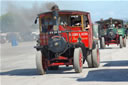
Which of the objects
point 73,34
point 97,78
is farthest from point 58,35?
point 97,78

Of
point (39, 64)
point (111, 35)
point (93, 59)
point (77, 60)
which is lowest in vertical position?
point (111, 35)

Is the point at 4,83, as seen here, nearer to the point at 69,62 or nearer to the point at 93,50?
the point at 69,62

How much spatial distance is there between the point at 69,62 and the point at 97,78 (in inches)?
101

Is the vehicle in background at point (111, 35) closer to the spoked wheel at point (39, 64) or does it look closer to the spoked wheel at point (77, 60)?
the spoked wheel at point (77, 60)

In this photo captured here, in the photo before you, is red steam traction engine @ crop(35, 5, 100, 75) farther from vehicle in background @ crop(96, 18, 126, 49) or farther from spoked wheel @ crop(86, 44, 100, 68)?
vehicle in background @ crop(96, 18, 126, 49)

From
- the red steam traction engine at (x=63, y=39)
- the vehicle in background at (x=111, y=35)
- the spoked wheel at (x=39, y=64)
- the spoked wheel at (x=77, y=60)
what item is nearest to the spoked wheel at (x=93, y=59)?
the red steam traction engine at (x=63, y=39)

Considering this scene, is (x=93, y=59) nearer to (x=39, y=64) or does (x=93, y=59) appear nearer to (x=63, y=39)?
(x=63, y=39)

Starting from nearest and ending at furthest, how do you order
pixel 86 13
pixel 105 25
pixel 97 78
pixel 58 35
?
pixel 97 78, pixel 58 35, pixel 86 13, pixel 105 25

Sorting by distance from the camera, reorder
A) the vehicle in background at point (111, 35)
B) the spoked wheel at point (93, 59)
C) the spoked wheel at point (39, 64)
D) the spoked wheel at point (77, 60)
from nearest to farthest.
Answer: the spoked wheel at point (77, 60) → the spoked wheel at point (39, 64) → the spoked wheel at point (93, 59) → the vehicle in background at point (111, 35)

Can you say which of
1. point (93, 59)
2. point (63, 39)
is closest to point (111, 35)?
point (93, 59)

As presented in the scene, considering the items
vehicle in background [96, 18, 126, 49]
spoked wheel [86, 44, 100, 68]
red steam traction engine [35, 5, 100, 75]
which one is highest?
red steam traction engine [35, 5, 100, 75]

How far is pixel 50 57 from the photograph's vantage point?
14289 millimetres

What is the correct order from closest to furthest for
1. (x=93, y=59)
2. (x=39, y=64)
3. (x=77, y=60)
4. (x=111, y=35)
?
1. (x=77, y=60)
2. (x=39, y=64)
3. (x=93, y=59)
4. (x=111, y=35)

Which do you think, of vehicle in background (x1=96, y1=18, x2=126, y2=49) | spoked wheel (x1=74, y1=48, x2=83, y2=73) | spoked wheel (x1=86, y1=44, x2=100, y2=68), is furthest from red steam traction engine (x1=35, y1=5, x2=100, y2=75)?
vehicle in background (x1=96, y1=18, x2=126, y2=49)
